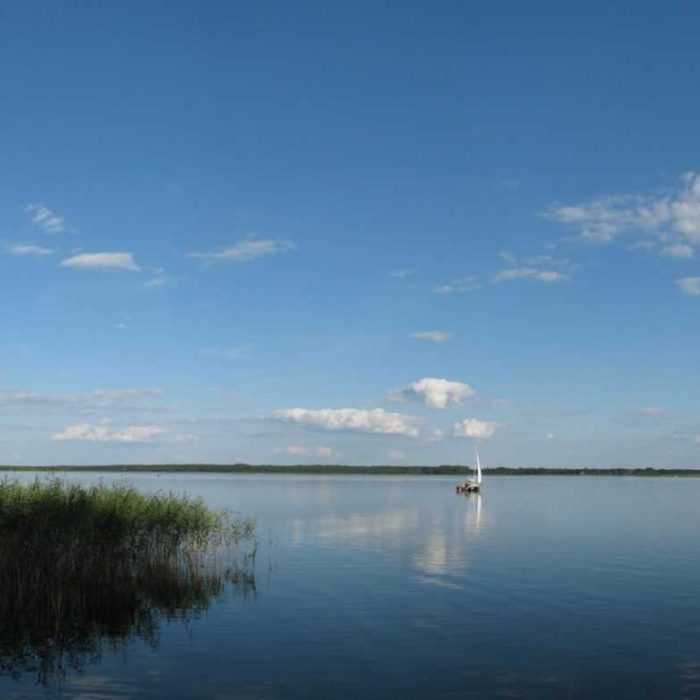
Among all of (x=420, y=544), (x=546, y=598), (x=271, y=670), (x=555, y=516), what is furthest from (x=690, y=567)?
(x=555, y=516)

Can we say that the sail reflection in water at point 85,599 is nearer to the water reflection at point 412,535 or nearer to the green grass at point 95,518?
the green grass at point 95,518

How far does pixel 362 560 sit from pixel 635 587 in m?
16.4

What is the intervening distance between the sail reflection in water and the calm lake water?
716 millimetres

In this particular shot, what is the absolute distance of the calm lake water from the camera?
21406 mm

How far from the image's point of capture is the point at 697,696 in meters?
20.1

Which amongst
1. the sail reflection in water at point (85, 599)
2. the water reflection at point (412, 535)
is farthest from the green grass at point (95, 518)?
the water reflection at point (412, 535)

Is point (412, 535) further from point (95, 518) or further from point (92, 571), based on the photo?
point (92, 571)

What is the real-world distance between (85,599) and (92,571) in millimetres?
2125

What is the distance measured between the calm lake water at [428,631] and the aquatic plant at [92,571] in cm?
104

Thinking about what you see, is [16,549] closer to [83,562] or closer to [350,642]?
[83,562]

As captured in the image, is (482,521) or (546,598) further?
(482,521)

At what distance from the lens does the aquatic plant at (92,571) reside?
26.2 m

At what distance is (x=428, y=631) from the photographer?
27.8 m

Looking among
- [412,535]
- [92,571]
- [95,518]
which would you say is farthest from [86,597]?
[412,535]
